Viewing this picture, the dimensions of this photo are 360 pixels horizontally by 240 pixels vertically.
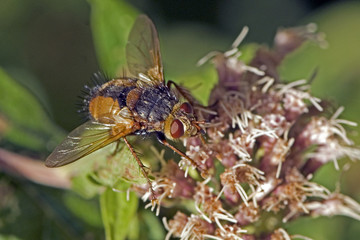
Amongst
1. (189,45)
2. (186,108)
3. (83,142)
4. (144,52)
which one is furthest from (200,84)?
(189,45)

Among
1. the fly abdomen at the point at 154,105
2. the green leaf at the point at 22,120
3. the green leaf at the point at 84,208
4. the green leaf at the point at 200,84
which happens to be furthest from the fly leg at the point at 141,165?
the green leaf at the point at 22,120

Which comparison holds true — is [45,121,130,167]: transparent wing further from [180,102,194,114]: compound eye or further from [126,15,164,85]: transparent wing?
[126,15,164,85]: transparent wing

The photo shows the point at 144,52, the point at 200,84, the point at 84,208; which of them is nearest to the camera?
the point at 144,52

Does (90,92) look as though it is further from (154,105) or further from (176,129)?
(176,129)

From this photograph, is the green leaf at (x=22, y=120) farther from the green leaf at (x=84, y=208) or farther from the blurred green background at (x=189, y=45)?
the green leaf at (x=84, y=208)

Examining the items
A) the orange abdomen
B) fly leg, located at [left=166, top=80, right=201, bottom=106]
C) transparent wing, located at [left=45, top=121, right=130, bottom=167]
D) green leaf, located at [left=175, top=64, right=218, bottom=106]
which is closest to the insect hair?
the orange abdomen

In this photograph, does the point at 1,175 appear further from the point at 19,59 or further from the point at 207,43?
the point at 207,43
